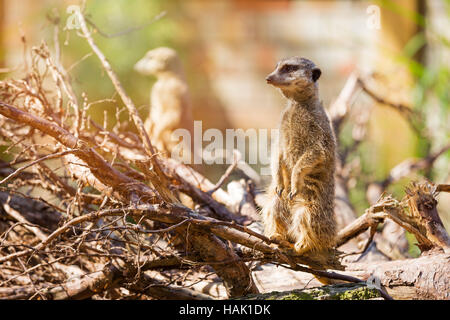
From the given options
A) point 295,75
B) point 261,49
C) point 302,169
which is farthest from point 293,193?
point 261,49

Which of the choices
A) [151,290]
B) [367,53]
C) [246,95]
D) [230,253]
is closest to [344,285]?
[230,253]

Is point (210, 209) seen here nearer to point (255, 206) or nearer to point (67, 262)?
point (255, 206)

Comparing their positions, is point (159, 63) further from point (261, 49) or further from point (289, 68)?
point (261, 49)

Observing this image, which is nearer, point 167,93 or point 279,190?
point 279,190

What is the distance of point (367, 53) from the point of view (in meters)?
4.43

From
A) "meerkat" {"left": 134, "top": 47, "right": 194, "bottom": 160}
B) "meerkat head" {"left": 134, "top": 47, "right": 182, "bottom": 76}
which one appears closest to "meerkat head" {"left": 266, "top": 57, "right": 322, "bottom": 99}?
"meerkat" {"left": 134, "top": 47, "right": 194, "bottom": 160}

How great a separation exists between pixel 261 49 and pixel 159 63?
205 cm

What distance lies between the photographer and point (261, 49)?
198 inches

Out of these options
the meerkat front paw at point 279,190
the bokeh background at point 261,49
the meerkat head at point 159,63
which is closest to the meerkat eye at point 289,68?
the meerkat front paw at point 279,190

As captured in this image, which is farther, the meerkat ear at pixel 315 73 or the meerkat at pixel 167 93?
the meerkat at pixel 167 93

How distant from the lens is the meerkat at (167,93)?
3.09 m

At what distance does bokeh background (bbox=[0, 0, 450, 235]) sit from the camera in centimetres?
391

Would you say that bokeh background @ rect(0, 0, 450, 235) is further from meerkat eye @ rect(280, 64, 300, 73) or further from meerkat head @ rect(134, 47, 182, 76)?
meerkat eye @ rect(280, 64, 300, 73)

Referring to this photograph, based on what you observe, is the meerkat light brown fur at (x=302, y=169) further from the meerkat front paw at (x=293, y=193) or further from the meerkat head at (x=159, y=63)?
the meerkat head at (x=159, y=63)
